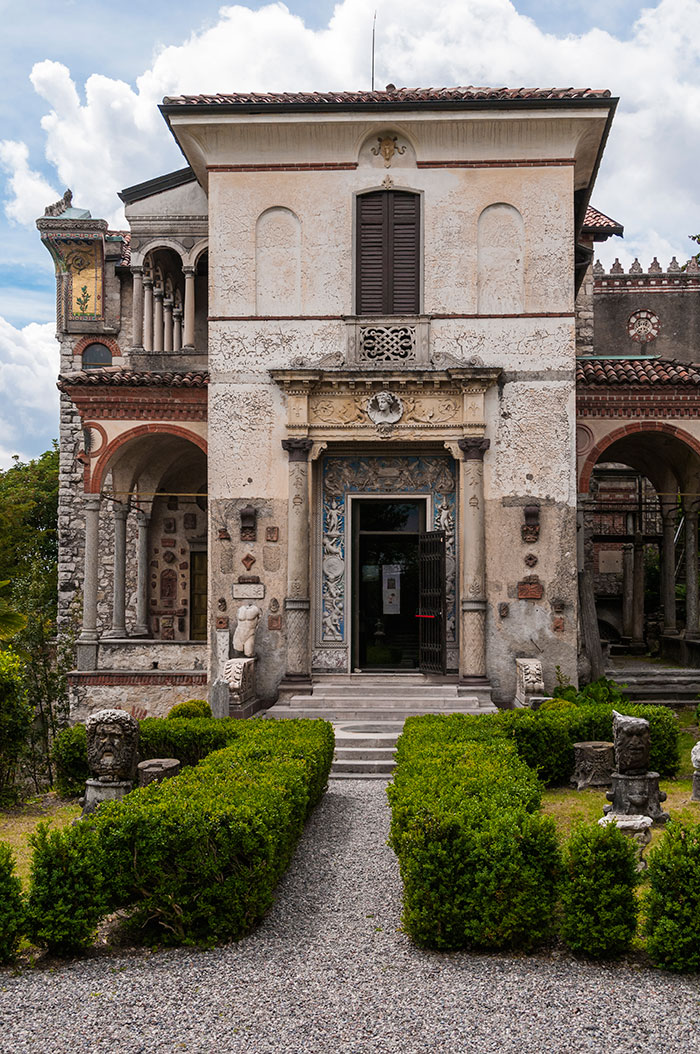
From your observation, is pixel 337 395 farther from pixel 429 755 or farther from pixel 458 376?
pixel 429 755

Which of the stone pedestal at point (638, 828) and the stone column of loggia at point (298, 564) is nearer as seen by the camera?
the stone pedestal at point (638, 828)

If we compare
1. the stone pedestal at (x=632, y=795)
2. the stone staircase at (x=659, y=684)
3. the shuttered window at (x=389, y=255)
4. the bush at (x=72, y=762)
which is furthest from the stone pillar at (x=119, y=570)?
the stone pedestal at (x=632, y=795)

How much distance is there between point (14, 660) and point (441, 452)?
732cm

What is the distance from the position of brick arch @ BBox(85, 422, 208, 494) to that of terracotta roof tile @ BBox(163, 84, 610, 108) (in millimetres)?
5117

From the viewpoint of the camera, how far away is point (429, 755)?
854 cm

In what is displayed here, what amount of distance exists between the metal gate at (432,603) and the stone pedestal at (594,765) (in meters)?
4.02

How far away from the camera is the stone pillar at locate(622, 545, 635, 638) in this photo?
22.5m

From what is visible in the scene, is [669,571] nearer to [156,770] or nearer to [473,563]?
[473,563]

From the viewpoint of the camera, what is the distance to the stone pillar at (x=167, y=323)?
19969 mm

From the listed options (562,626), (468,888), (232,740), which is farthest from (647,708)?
(468,888)

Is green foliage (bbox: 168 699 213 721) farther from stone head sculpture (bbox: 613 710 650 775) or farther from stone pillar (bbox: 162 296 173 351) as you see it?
stone pillar (bbox: 162 296 173 351)

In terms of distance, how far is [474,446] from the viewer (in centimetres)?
1413

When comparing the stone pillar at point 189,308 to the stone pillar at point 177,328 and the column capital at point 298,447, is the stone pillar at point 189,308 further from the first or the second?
the column capital at point 298,447

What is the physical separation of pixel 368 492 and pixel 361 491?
0.12m
